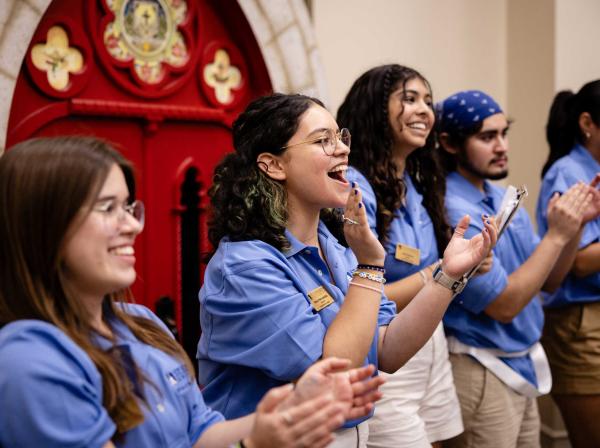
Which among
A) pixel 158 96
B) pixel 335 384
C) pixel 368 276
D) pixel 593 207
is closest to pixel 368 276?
pixel 368 276

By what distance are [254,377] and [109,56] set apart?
1.60 metres

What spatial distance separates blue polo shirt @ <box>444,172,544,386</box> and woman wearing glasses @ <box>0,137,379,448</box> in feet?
4.00

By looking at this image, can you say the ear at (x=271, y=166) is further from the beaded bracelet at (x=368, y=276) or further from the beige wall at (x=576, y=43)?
the beige wall at (x=576, y=43)

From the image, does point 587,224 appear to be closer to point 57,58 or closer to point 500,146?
point 500,146

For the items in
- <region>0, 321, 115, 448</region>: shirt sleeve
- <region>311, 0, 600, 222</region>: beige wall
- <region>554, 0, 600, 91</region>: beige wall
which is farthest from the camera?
<region>554, 0, 600, 91</region>: beige wall

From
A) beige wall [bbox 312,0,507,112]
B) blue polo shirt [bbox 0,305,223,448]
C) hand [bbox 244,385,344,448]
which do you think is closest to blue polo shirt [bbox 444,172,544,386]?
beige wall [bbox 312,0,507,112]

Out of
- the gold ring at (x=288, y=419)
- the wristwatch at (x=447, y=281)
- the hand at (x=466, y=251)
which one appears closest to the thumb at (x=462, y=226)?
the hand at (x=466, y=251)

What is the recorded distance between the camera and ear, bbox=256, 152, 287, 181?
70.9 inches

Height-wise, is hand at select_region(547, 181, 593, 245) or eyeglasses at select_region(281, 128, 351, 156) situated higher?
eyeglasses at select_region(281, 128, 351, 156)

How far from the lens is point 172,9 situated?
2916 mm

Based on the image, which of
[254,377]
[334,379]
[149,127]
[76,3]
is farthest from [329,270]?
[76,3]

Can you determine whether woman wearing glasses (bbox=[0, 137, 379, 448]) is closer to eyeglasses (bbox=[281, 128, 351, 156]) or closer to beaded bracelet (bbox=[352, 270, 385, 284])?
beaded bracelet (bbox=[352, 270, 385, 284])

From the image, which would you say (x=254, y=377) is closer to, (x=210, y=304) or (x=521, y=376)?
(x=210, y=304)

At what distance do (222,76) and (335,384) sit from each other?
214 cm
